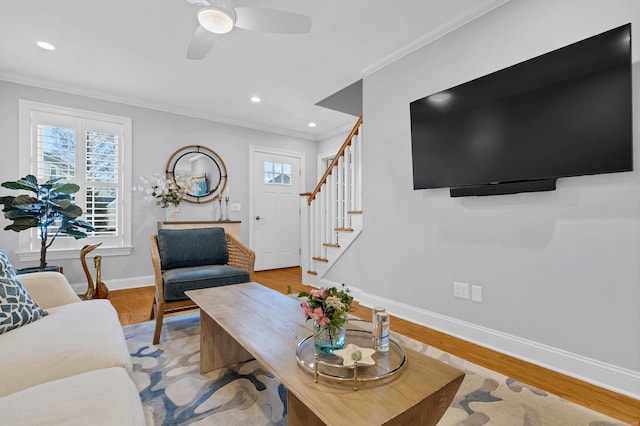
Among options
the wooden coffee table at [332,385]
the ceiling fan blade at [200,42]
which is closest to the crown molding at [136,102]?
the ceiling fan blade at [200,42]

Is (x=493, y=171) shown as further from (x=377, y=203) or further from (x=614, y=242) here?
(x=377, y=203)

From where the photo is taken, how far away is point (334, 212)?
3734 millimetres

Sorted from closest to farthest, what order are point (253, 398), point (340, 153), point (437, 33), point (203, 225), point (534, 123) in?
point (253, 398) < point (534, 123) < point (437, 33) < point (340, 153) < point (203, 225)

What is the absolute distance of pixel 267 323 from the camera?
1488 millimetres

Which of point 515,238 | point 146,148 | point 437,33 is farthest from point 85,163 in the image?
point 515,238

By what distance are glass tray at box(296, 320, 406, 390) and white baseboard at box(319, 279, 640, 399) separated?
1.38m

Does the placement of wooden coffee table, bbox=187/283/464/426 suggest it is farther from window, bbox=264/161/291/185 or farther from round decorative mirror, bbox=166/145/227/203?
window, bbox=264/161/291/185

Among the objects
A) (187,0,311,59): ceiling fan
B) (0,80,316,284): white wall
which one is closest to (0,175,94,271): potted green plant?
(0,80,316,284): white wall

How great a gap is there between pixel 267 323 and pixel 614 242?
196 cm

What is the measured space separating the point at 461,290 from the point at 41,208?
Result: 391 cm

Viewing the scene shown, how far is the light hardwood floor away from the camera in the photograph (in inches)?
61.4

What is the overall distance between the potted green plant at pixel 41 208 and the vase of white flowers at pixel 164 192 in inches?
38.7

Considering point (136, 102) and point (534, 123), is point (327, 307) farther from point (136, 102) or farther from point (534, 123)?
point (136, 102)

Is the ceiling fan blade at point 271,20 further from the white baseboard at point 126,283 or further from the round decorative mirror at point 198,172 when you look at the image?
the white baseboard at point 126,283
